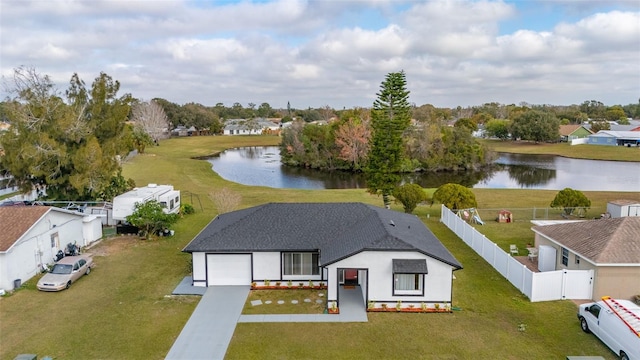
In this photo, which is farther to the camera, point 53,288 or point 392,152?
point 392,152

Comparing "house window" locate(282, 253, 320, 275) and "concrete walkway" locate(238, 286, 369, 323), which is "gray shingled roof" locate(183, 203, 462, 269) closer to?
"house window" locate(282, 253, 320, 275)

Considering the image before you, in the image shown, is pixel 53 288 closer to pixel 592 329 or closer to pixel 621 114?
pixel 592 329

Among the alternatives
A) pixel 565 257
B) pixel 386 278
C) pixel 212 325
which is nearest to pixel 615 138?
pixel 565 257

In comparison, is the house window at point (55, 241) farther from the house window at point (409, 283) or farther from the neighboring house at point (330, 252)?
the house window at point (409, 283)

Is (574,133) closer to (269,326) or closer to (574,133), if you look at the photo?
(574,133)

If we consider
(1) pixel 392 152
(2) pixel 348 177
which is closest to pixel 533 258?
(1) pixel 392 152

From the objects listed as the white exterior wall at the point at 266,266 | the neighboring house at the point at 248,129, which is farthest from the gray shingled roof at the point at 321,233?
the neighboring house at the point at 248,129
